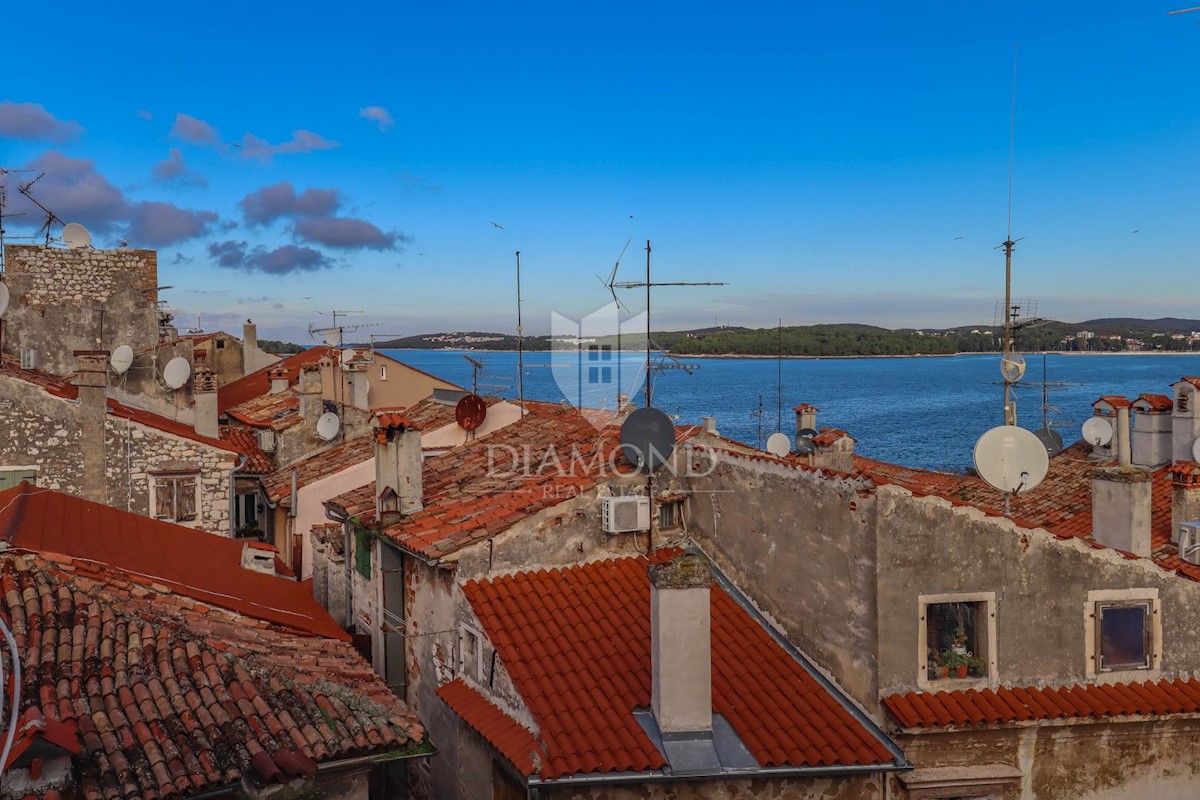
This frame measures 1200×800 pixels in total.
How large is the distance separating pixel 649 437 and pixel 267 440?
1722 centimetres

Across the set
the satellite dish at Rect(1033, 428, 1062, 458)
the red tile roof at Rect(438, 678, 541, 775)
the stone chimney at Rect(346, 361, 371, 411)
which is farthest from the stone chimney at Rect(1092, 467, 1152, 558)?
the stone chimney at Rect(346, 361, 371, 411)

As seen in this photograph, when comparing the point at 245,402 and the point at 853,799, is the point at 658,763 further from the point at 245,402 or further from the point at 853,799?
the point at 245,402

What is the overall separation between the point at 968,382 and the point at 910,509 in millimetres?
169607

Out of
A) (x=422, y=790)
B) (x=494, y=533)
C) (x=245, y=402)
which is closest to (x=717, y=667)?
(x=494, y=533)

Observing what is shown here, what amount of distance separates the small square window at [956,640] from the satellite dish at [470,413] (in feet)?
37.0

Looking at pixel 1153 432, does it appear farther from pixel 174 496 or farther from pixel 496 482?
pixel 174 496

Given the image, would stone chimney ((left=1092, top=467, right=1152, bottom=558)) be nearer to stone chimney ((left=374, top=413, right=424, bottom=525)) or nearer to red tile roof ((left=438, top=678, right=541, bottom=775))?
red tile roof ((left=438, top=678, right=541, bottom=775))

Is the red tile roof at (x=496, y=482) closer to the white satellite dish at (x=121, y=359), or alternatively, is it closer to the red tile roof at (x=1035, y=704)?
the red tile roof at (x=1035, y=704)

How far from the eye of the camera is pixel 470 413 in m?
20.0

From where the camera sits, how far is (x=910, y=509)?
10.4 metres

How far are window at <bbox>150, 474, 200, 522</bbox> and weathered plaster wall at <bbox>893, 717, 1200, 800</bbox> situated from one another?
15813mm

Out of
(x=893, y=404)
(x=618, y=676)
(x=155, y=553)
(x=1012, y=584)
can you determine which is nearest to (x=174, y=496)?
(x=155, y=553)

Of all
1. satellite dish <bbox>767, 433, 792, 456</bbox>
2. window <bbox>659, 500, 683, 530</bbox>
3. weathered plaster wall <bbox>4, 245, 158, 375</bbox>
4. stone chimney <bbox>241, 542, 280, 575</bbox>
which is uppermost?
weathered plaster wall <bbox>4, 245, 158, 375</bbox>

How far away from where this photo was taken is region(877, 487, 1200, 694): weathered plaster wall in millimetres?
10406
